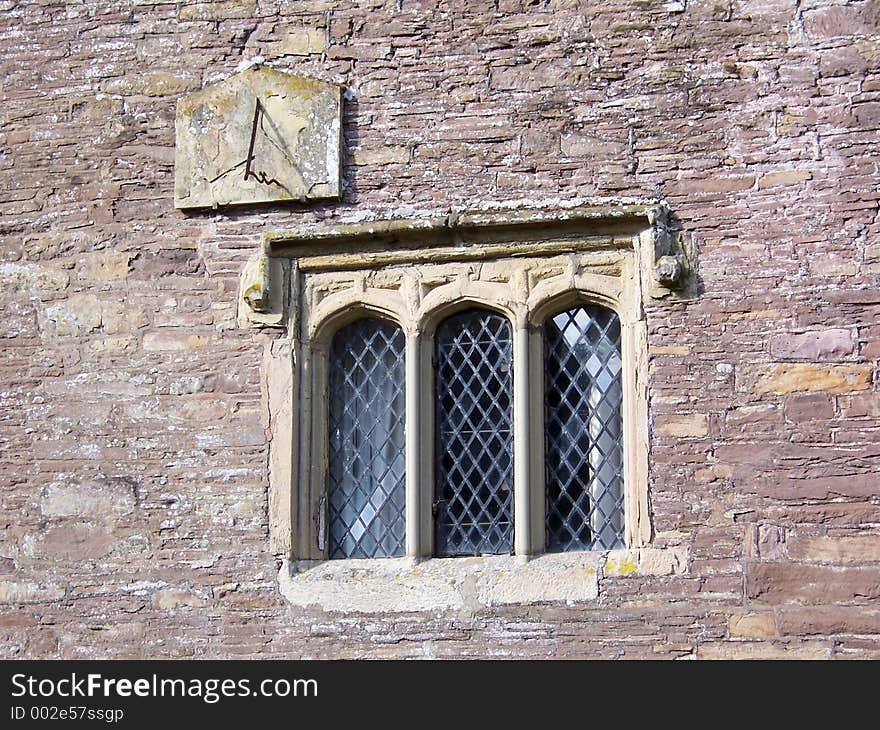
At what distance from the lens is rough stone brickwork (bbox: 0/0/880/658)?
6.65 metres

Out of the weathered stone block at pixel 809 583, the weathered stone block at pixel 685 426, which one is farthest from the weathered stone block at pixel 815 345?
the weathered stone block at pixel 809 583

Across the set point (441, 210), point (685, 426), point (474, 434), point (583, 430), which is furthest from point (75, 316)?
point (685, 426)

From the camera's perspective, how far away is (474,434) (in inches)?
280

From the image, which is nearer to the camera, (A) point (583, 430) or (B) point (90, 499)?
(A) point (583, 430)

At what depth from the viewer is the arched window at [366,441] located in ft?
23.5

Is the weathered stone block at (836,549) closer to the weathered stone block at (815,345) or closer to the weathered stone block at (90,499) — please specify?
the weathered stone block at (815,345)

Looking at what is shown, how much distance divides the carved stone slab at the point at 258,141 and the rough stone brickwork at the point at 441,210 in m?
0.08

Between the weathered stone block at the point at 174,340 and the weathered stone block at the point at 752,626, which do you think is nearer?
the weathered stone block at the point at 752,626

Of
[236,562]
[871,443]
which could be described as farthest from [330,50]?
[871,443]

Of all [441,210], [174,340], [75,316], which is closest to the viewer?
[441,210]

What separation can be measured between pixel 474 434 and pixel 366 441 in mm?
489

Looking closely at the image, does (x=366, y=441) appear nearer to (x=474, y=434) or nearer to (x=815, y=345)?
(x=474, y=434)

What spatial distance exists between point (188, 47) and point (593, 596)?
314cm

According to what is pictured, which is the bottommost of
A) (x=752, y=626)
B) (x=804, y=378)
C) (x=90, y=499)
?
(x=752, y=626)
